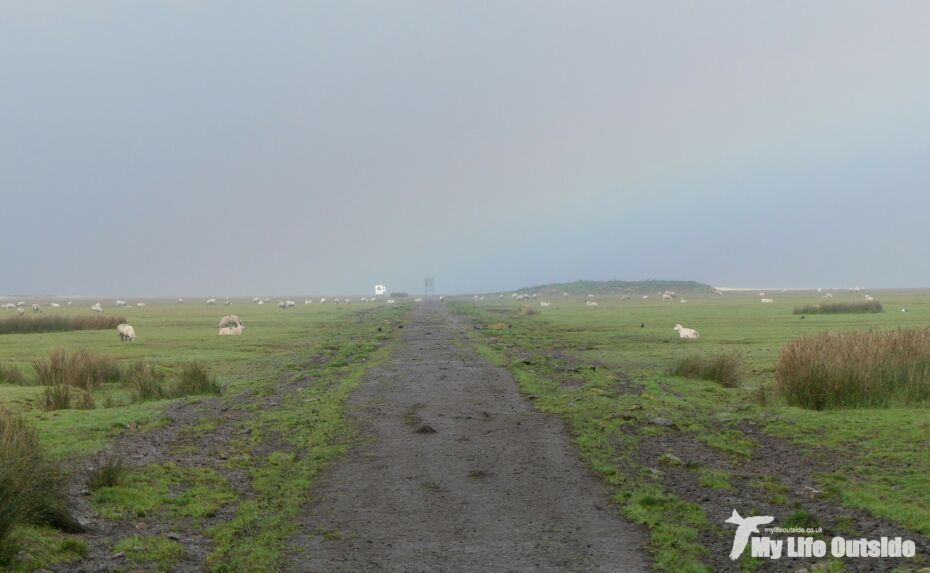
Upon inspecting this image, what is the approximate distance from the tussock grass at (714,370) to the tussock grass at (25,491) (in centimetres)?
1819

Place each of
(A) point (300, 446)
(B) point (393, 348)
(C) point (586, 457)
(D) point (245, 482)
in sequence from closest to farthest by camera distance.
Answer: (D) point (245, 482), (C) point (586, 457), (A) point (300, 446), (B) point (393, 348)

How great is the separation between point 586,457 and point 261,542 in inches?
233

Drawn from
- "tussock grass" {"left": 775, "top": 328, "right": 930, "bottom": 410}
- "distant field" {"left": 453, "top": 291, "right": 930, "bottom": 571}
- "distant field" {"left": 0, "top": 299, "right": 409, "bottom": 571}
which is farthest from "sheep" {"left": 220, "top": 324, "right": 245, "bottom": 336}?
"tussock grass" {"left": 775, "top": 328, "right": 930, "bottom": 410}

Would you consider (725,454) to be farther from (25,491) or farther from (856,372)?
(25,491)

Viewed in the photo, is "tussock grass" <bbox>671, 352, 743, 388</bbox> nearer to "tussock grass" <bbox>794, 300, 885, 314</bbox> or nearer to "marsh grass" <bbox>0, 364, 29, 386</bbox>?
"marsh grass" <bbox>0, 364, 29, 386</bbox>

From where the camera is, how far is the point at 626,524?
Result: 29.2 ft

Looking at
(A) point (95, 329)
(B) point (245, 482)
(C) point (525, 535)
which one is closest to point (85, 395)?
(B) point (245, 482)

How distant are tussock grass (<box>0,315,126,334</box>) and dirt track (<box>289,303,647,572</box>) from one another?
44735 millimetres

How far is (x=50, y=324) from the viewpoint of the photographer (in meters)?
54.1

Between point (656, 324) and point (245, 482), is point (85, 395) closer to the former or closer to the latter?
point (245, 482)

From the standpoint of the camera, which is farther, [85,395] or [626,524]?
[85,395]
